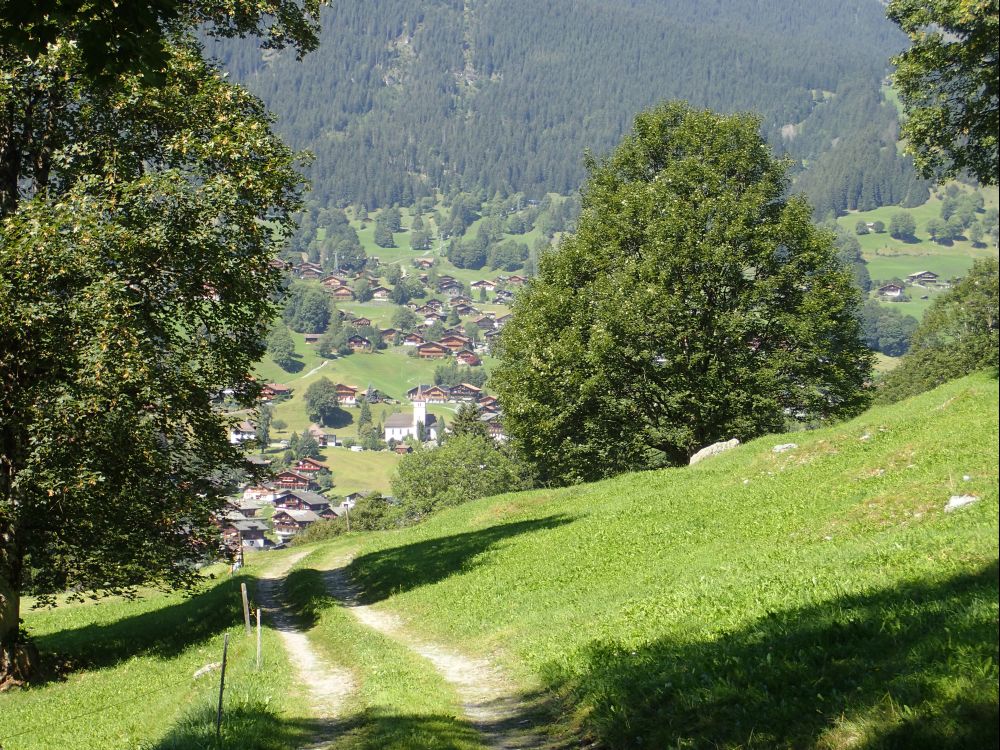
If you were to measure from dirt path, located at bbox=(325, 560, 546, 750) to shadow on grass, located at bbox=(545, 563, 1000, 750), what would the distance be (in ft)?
3.11

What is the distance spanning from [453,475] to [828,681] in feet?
334

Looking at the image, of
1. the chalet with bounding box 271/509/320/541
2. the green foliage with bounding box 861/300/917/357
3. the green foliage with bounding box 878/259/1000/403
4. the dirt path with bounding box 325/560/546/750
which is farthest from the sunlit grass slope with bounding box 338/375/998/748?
the chalet with bounding box 271/509/320/541

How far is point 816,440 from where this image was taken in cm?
2978

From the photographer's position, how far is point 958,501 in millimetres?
15180

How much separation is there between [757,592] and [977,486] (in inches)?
151

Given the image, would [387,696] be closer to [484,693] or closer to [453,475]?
[484,693]

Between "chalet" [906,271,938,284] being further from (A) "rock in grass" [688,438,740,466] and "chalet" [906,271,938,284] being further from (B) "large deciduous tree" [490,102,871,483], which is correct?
(A) "rock in grass" [688,438,740,466]

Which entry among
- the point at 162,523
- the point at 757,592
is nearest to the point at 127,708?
the point at 162,523

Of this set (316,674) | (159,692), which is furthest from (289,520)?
(316,674)

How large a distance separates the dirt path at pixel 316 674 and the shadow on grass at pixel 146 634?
6.07 ft

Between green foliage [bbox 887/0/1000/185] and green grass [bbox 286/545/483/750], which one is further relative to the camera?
green foliage [bbox 887/0/1000/185]

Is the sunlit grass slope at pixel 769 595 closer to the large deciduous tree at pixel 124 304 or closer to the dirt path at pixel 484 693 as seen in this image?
the dirt path at pixel 484 693

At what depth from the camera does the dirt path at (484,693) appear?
12969mm

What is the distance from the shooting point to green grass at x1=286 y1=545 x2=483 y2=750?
1272 centimetres
